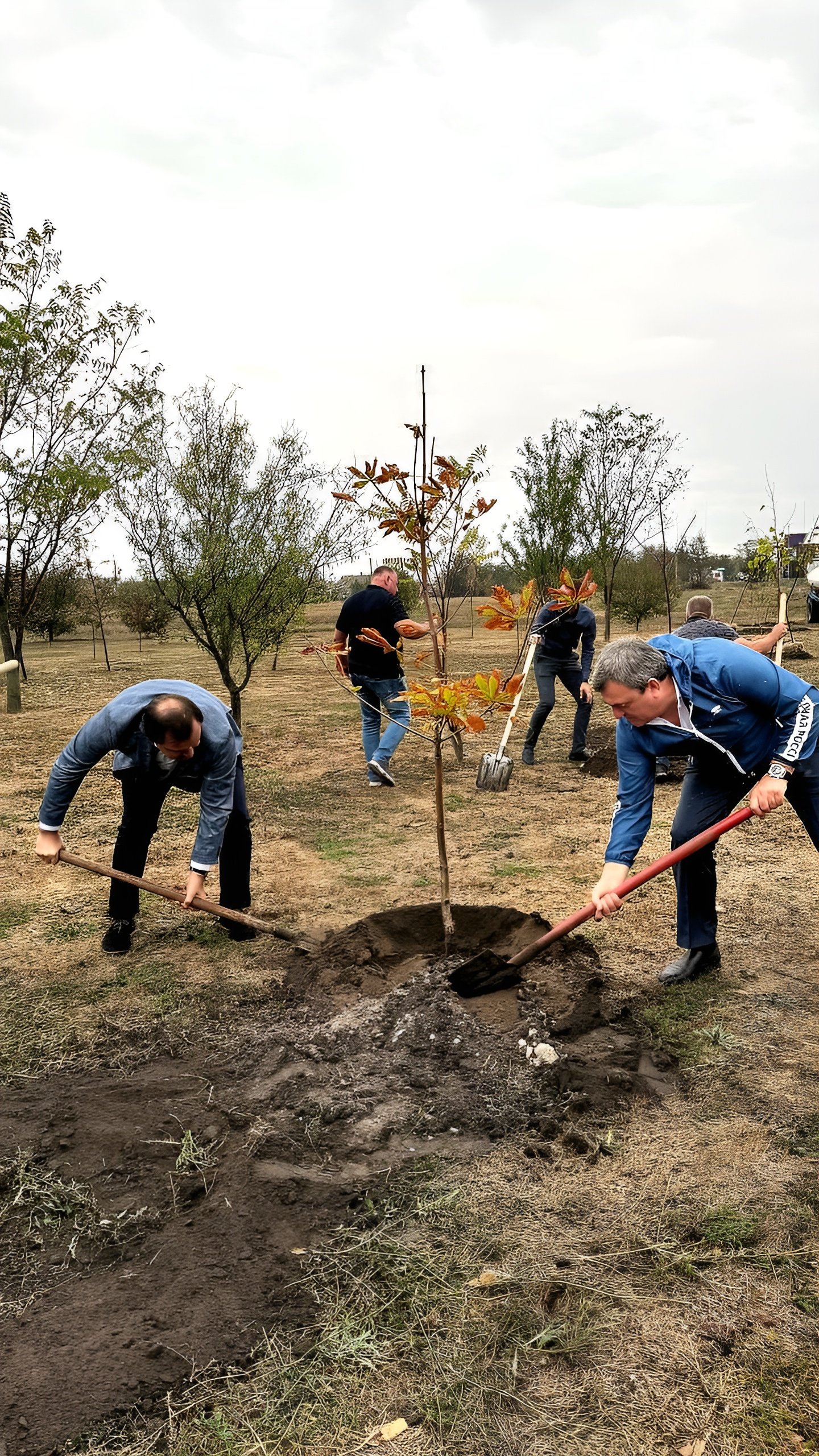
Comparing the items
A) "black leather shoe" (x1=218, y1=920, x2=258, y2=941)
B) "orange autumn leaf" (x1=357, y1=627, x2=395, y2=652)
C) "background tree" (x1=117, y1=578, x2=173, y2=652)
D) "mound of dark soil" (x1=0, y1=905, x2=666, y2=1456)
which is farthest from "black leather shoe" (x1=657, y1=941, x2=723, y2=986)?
"background tree" (x1=117, y1=578, x2=173, y2=652)

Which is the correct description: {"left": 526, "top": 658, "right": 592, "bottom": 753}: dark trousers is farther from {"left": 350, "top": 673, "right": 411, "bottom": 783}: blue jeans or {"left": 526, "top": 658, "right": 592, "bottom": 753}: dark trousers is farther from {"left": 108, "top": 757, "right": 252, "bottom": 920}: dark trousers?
{"left": 108, "top": 757, "right": 252, "bottom": 920}: dark trousers

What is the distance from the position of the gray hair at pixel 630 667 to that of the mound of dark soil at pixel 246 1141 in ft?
4.44

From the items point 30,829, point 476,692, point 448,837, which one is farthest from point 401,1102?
point 30,829

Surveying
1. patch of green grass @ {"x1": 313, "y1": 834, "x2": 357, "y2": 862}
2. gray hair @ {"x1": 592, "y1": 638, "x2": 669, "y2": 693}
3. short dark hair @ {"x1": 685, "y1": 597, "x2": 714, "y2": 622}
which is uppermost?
short dark hair @ {"x1": 685, "y1": 597, "x2": 714, "y2": 622}

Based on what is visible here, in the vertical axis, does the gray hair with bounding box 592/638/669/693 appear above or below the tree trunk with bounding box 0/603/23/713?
above

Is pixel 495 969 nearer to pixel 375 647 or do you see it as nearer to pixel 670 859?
pixel 670 859

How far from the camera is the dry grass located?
1.92 metres

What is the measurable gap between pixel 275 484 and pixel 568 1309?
8423 millimetres

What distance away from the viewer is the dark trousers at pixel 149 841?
4.27m

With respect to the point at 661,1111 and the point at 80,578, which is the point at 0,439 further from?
the point at 80,578

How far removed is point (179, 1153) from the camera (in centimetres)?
280

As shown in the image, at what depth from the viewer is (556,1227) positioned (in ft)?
8.02

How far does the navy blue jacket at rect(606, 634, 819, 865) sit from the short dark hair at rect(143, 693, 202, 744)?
5.40 feet

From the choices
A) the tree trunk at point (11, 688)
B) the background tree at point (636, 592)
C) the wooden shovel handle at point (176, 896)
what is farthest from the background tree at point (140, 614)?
A: the wooden shovel handle at point (176, 896)
